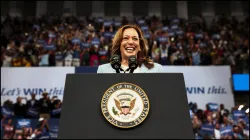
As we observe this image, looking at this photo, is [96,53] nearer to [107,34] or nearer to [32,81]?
[107,34]

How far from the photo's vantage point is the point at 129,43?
7.01 ft

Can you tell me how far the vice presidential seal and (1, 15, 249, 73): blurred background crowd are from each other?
10073 mm

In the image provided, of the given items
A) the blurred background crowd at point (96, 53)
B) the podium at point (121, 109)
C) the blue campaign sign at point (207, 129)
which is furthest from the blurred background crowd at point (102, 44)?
the podium at point (121, 109)

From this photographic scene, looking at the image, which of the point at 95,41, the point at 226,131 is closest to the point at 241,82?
the point at 226,131

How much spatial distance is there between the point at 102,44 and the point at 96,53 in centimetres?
96

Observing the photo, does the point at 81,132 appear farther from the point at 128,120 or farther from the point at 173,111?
the point at 173,111

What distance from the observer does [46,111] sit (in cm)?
1029

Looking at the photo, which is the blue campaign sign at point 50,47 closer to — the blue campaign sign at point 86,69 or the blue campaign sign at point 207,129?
the blue campaign sign at point 86,69

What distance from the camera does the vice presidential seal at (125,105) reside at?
1.41m

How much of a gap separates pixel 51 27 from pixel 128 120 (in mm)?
15034

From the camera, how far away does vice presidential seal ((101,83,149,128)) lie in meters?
1.41

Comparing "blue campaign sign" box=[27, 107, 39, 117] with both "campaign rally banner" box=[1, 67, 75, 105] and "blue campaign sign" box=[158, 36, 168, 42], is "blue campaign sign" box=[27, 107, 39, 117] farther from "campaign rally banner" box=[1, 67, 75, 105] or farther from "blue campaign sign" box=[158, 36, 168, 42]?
"blue campaign sign" box=[158, 36, 168, 42]

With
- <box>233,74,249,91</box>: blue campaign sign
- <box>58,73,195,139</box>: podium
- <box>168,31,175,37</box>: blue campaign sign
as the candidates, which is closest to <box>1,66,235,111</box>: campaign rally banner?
<box>233,74,249,91</box>: blue campaign sign

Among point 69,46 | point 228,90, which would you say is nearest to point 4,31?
point 69,46
